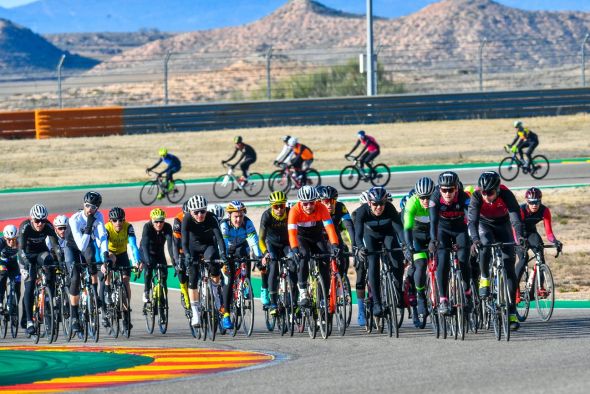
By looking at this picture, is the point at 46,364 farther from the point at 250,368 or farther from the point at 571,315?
the point at 571,315

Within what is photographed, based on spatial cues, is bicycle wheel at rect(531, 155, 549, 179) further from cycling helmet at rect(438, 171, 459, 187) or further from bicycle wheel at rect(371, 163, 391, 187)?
cycling helmet at rect(438, 171, 459, 187)

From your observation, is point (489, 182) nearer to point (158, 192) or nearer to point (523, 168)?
point (158, 192)

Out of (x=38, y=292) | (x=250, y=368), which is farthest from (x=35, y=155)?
(x=250, y=368)

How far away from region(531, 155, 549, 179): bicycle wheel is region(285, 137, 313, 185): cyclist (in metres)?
5.75

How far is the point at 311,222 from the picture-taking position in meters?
15.8

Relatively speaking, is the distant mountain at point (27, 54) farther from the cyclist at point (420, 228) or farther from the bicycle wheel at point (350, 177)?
the cyclist at point (420, 228)

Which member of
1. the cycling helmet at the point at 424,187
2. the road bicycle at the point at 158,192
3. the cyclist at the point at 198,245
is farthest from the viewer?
the road bicycle at the point at 158,192

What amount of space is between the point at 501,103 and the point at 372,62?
4.54 meters

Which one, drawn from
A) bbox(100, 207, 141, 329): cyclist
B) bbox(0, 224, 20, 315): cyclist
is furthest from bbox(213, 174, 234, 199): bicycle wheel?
bbox(100, 207, 141, 329): cyclist

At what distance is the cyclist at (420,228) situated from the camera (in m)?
15.0

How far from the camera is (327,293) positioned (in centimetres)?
1506

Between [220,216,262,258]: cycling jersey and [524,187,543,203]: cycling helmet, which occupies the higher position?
[524,187,543,203]: cycling helmet

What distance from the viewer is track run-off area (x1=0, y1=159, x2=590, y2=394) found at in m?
11.1

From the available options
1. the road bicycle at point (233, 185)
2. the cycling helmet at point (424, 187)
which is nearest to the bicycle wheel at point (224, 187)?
the road bicycle at point (233, 185)
